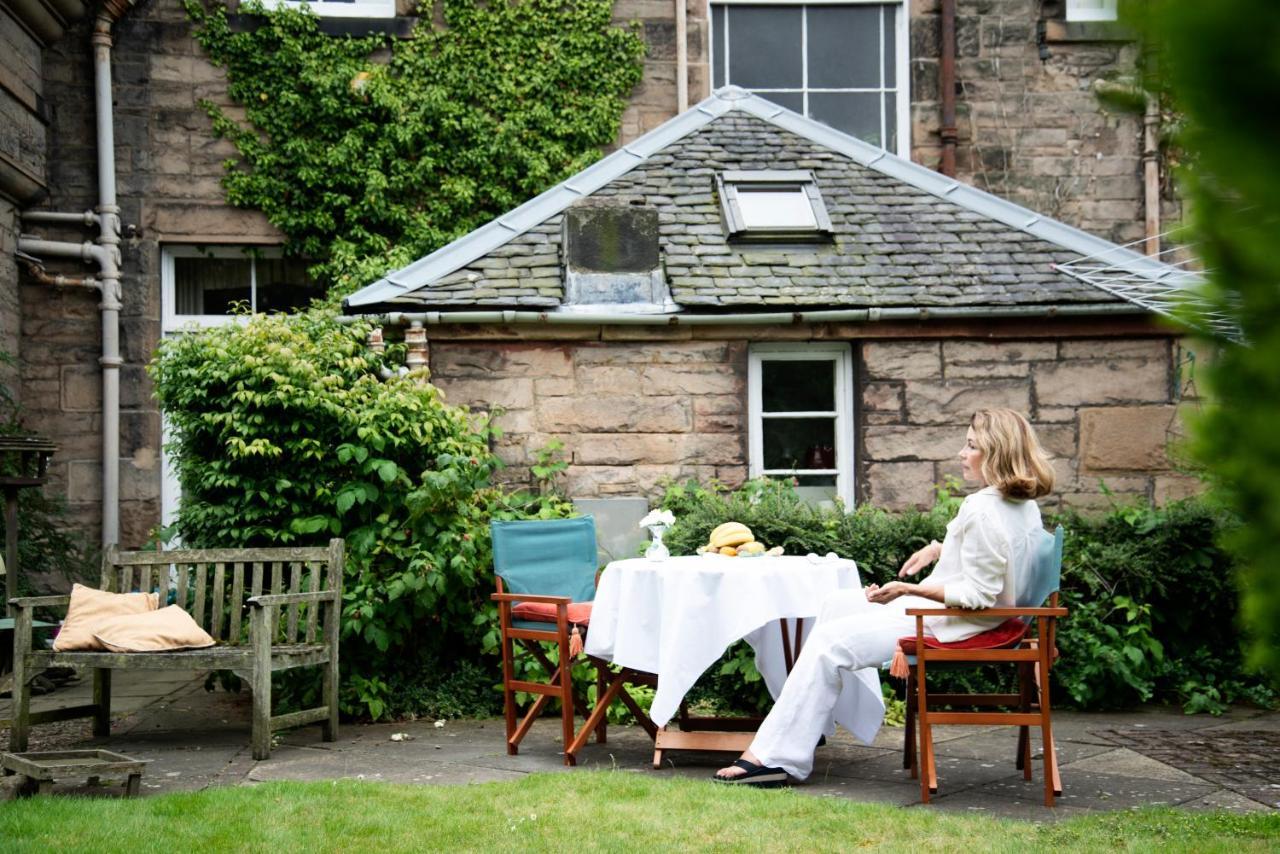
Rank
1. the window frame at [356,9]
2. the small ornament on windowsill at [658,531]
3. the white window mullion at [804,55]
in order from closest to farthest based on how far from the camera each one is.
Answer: the small ornament on windowsill at [658,531] < the window frame at [356,9] < the white window mullion at [804,55]

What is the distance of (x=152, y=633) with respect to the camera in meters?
6.32

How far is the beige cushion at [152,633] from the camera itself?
20.6ft

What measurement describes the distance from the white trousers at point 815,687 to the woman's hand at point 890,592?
0.08m

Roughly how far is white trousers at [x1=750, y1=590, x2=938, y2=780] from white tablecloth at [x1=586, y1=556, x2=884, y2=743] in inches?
13.0

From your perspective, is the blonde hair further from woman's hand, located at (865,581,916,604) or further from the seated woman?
woman's hand, located at (865,581,916,604)

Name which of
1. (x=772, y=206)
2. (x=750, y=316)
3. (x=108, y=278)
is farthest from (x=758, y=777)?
(x=108, y=278)

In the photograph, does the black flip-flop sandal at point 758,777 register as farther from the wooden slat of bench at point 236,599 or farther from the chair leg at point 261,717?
the wooden slat of bench at point 236,599

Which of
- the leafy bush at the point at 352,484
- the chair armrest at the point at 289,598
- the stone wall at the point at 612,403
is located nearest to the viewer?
the chair armrest at the point at 289,598

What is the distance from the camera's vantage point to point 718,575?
5.69 metres

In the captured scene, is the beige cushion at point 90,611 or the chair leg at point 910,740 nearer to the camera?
the chair leg at point 910,740

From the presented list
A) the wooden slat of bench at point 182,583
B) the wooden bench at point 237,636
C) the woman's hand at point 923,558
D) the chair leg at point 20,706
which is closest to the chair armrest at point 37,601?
the wooden bench at point 237,636

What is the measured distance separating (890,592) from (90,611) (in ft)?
12.8

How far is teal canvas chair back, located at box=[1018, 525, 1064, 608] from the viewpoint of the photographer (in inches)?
207

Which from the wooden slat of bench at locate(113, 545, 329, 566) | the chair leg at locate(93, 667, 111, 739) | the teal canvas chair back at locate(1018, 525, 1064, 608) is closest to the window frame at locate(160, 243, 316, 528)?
the wooden slat of bench at locate(113, 545, 329, 566)
